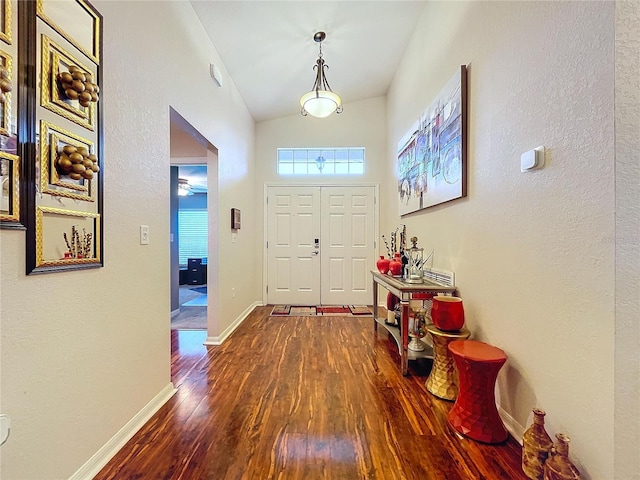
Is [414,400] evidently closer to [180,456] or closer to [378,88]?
[180,456]

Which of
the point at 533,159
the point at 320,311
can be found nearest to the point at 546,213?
the point at 533,159

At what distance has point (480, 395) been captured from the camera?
1.54m

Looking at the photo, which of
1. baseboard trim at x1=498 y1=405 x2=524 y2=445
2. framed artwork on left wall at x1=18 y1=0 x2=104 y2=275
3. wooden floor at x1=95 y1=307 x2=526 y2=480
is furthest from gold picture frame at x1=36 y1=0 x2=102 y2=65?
baseboard trim at x1=498 y1=405 x2=524 y2=445

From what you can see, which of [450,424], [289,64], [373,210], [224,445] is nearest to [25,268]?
[224,445]

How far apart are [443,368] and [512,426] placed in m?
0.49

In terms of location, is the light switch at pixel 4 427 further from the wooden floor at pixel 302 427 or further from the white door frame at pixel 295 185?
the white door frame at pixel 295 185

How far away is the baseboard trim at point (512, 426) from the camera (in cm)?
152

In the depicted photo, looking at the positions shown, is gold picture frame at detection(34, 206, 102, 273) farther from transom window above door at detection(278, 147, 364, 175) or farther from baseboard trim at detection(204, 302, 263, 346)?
transom window above door at detection(278, 147, 364, 175)

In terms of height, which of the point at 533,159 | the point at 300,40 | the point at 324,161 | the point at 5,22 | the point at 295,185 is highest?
the point at 300,40

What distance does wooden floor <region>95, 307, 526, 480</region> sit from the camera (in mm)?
1354

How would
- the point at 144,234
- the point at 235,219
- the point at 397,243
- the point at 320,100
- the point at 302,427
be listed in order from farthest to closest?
the point at 397,243
the point at 235,219
the point at 320,100
the point at 144,234
the point at 302,427

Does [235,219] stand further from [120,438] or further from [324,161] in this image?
[120,438]

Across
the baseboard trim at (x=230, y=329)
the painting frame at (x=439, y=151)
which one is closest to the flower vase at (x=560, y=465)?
the painting frame at (x=439, y=151)

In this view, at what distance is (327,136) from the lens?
470cm
